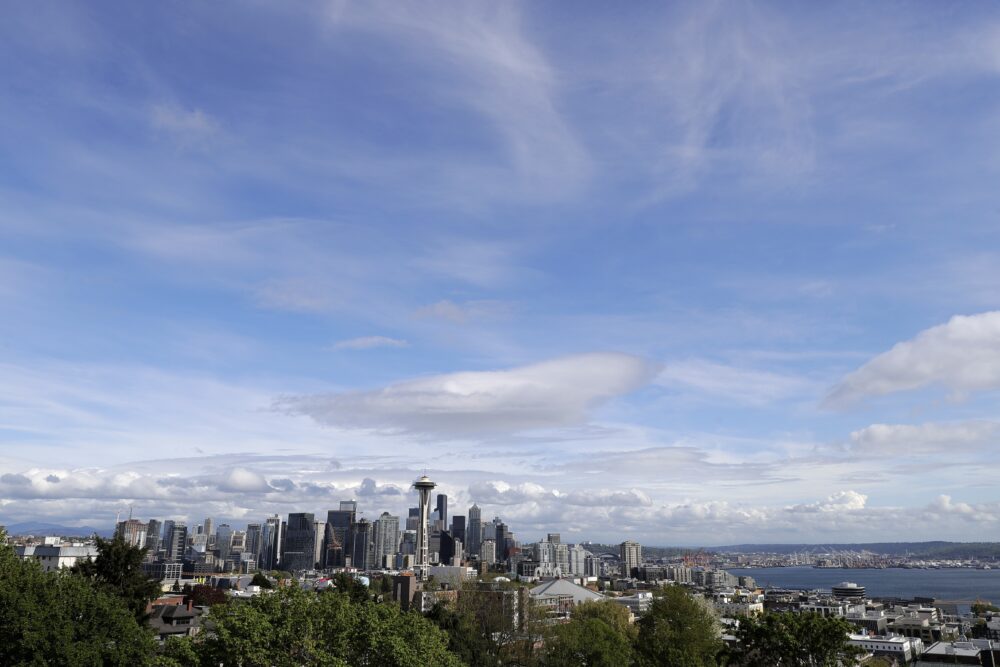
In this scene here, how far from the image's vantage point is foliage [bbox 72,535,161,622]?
42.9 meters

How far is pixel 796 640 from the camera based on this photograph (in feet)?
94.2

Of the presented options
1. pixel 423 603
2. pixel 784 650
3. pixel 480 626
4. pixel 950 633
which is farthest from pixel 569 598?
pixel 784 650

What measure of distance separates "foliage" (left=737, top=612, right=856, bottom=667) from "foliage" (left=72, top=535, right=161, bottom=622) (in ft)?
111

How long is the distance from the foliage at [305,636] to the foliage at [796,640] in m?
13.0

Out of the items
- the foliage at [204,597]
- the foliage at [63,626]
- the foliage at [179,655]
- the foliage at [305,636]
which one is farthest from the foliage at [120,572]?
the foliage at [204,597]

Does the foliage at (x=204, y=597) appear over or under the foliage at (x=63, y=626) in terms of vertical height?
under

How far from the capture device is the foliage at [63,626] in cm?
2862

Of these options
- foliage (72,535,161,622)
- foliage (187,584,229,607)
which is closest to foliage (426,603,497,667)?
foliage (72,535,161,622)

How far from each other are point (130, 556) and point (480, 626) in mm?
26746

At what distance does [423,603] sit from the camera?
98812 millimetres

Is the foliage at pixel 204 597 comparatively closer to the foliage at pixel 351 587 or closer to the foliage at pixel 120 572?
the foliage at pixel 351 587

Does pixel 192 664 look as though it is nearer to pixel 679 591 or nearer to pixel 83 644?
pixel 83 644

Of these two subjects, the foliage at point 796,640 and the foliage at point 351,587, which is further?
the foliage at point 351,587

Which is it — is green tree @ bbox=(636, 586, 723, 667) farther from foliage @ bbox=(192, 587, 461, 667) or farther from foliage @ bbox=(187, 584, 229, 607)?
foliage @ bbox=(187, 584, 229, 607)
